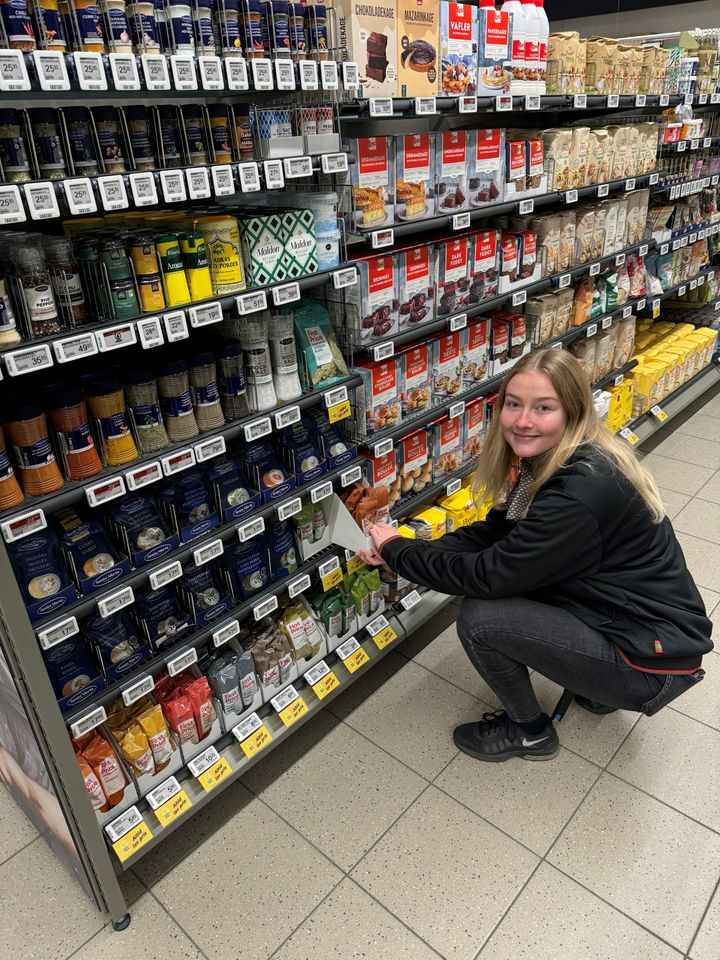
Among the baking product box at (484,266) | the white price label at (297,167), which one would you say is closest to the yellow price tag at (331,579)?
the baking product box at (484,266)

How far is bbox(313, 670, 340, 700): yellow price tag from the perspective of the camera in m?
2.56

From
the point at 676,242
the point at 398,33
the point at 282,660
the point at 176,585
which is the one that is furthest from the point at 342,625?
the point at 676,242

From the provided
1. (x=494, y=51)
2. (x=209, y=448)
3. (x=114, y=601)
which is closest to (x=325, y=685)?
(x=114, y=601)

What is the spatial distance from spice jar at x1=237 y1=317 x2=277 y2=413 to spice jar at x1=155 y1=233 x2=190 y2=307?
281 millimetres

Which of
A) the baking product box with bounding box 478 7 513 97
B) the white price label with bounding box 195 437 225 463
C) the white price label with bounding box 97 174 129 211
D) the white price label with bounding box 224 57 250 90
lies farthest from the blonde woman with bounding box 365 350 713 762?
the baking product box with bounding box 478 7 513 97

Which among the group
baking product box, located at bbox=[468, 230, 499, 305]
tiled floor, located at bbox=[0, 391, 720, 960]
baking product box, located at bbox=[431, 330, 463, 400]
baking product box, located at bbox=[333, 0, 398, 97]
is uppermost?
baking product box, located at bbox=[333, 0, 398, 97]

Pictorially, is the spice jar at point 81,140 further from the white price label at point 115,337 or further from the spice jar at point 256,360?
the spice jar at point 256,360

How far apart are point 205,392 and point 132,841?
1.33 m

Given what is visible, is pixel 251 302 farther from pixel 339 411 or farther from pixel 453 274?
pixel 453 274

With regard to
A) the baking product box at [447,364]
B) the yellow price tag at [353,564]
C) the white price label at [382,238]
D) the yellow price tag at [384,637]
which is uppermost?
the white price label at [382,238]

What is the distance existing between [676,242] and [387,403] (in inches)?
116

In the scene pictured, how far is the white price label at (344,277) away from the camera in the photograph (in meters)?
2.20

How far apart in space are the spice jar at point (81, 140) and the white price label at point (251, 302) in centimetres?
48

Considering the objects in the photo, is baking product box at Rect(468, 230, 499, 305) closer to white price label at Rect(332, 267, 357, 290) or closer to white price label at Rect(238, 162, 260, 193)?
white price label at Rect(332, 267, 357, 290)
